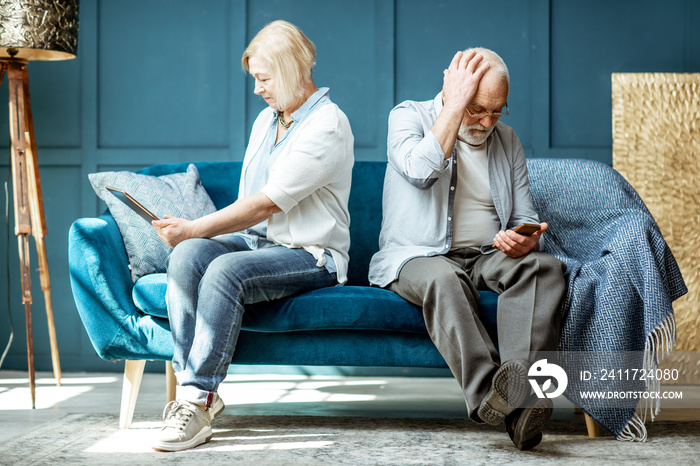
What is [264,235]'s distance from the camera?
239cm

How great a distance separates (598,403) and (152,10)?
2.74 metres

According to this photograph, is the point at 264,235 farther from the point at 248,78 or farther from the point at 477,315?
the point at 248,78

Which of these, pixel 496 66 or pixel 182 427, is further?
pixel 496 66

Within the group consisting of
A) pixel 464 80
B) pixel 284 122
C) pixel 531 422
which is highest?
pixel 464 80


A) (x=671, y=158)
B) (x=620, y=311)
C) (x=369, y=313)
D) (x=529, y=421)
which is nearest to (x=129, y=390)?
(x=369, y=313)

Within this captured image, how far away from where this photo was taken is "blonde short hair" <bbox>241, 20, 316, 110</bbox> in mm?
2293

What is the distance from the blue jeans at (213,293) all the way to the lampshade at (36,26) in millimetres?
1281

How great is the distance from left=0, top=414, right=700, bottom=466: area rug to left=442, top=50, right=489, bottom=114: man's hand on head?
965 millimetres

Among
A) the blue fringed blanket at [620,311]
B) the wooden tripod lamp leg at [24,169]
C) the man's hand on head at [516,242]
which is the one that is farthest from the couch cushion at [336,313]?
the wooden tripod lamp leg at [24,169]

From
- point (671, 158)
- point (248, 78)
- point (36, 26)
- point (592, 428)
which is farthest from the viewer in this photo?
point (248, 78)

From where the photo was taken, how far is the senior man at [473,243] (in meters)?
1.93

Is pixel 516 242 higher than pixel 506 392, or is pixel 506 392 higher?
pixel 516 242

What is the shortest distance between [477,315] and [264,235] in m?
0.75

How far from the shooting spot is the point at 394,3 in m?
3.53
